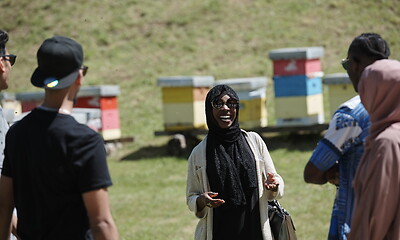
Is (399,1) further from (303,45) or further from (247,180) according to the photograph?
(247,180)

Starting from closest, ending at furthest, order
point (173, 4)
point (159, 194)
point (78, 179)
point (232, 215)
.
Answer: point (78, 179) → point (232, 215) → point (159, 194) → point (173, 4)

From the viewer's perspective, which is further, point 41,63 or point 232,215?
point 232,215

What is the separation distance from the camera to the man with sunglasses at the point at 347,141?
3730 millimetres

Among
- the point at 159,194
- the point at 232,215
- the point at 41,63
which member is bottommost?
the point at 159,194

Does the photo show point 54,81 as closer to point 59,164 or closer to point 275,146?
point 59,164

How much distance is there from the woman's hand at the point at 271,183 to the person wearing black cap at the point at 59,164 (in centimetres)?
147

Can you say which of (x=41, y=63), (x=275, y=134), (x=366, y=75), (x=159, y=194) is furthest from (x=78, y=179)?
(x=275, y=134)

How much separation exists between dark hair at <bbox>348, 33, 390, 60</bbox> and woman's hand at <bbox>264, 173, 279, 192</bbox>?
113 centimetres

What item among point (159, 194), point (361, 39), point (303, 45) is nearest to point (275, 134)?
point (159, 194)

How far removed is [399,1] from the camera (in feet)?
73.0

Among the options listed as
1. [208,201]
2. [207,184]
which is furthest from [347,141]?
[207,184]

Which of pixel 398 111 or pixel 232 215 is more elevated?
pixel 398 111

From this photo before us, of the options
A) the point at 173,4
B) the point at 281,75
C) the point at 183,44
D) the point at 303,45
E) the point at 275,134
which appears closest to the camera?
the point at 281,75

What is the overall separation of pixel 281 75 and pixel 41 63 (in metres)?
9.97
